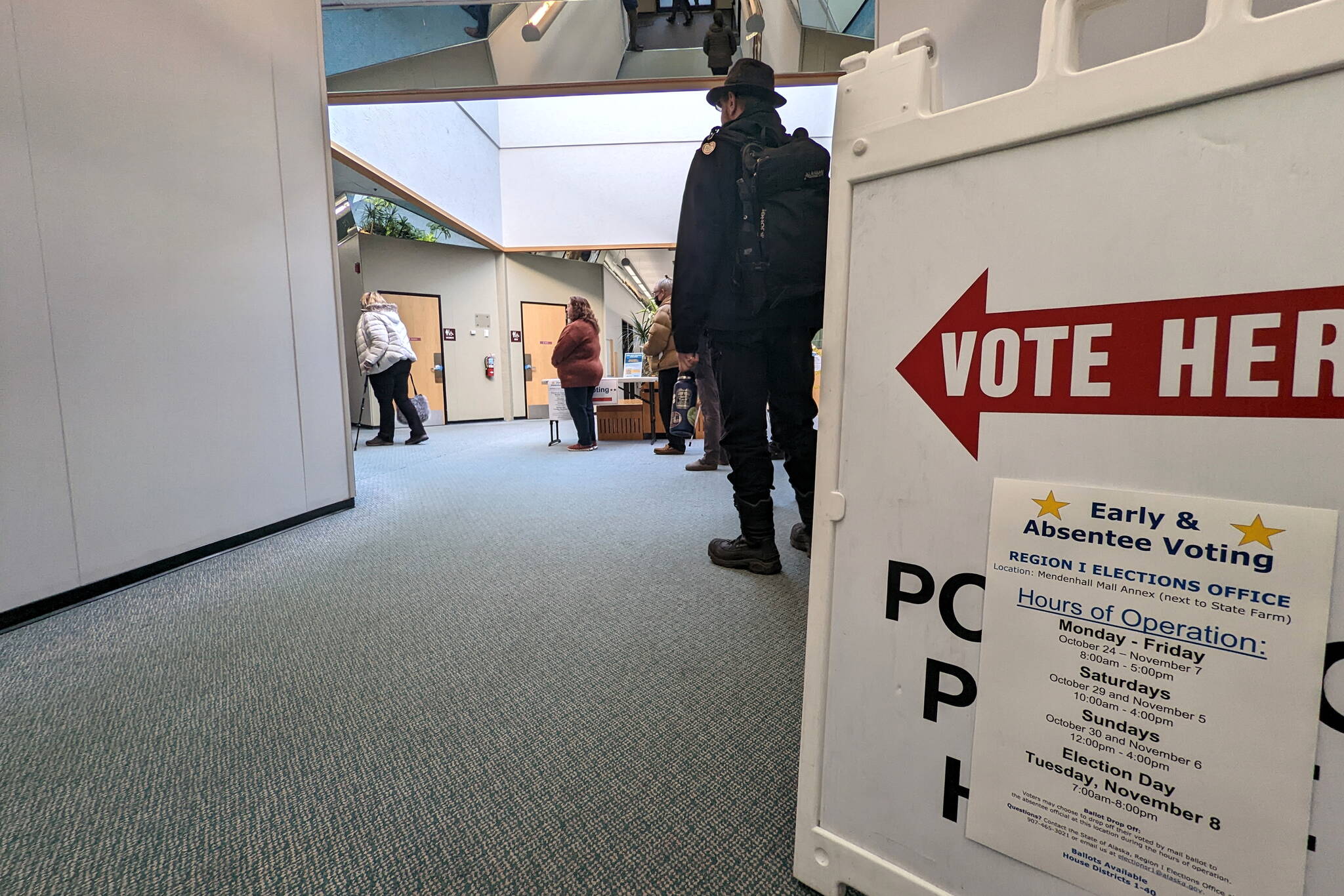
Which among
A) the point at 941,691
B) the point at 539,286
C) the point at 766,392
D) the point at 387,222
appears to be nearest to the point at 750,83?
the point at 766,392

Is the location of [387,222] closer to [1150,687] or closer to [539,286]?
[539,286]

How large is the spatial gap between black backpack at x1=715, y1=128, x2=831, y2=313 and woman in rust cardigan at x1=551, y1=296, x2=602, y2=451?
3162mm

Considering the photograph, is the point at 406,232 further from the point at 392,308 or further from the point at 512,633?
the point at 512,633

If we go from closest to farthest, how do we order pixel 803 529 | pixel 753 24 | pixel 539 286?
pixel 803 529 → pixel 753 24 → pixel 539 286

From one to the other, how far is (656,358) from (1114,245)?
420cm

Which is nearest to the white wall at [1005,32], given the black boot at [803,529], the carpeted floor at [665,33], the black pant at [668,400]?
the black boot at [803,529]

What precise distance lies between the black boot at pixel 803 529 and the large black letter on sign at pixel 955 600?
4.12ft

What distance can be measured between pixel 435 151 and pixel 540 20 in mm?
3119

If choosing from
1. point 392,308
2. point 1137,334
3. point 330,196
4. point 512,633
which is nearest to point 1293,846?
point 1137,334

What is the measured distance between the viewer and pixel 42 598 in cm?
164

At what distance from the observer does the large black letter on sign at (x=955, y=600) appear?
0.61 meters

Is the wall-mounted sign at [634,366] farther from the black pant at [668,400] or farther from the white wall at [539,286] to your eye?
the white wall at [539,286]

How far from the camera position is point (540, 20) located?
3844 mm

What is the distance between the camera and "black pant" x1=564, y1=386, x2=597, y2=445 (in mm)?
4973
